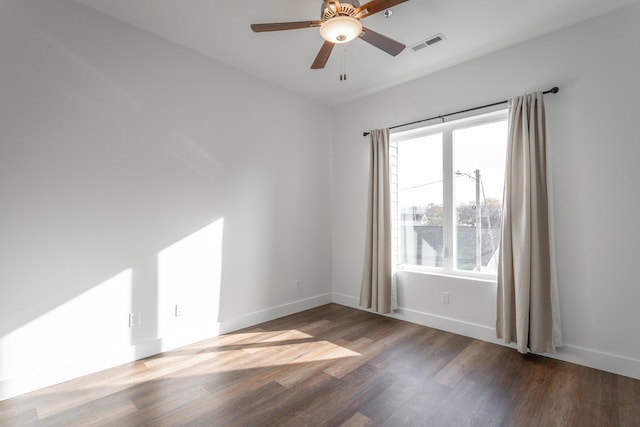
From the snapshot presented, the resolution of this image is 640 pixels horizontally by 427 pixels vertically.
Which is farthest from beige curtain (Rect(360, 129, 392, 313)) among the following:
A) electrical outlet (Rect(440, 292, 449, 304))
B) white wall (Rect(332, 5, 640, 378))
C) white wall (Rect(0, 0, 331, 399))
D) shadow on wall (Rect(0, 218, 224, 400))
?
shadow on wall (Rect(0, 218, 224, 400))

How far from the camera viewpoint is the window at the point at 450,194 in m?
3.27

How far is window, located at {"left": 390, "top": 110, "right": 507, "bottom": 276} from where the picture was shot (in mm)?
3273

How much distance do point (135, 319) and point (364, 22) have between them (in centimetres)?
325

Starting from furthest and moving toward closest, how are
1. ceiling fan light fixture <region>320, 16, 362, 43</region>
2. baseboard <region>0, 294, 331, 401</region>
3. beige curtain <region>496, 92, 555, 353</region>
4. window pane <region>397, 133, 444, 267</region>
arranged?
1. window pane <region>397, 133, 444, 267</region>
2. beige curtain <region>496, 92, 555, 353</region>
3. baseboard <region>0, 294, 331, 401</region>
4. ceiling fan light fixture <region>320, 16, 362, 43</region>

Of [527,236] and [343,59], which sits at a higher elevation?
[343,59]

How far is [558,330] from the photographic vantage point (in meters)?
2.69

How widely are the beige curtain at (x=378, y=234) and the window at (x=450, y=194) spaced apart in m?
0.18

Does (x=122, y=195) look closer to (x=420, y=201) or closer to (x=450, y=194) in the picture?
(x=420, y=201)

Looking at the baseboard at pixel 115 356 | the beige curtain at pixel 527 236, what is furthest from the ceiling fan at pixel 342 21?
the baseboard at pixel 115 356

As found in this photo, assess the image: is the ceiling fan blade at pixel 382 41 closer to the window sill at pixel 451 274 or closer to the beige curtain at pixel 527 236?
the beige curtain at pixel 527 236

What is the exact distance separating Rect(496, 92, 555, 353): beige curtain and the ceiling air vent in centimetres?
91

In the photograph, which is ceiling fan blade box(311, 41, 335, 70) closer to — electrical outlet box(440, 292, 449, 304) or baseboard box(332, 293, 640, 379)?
electrical outlet box(440, 292, 449, 304)

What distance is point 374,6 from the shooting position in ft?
6.47

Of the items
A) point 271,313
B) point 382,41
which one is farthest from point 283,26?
point 271,313
